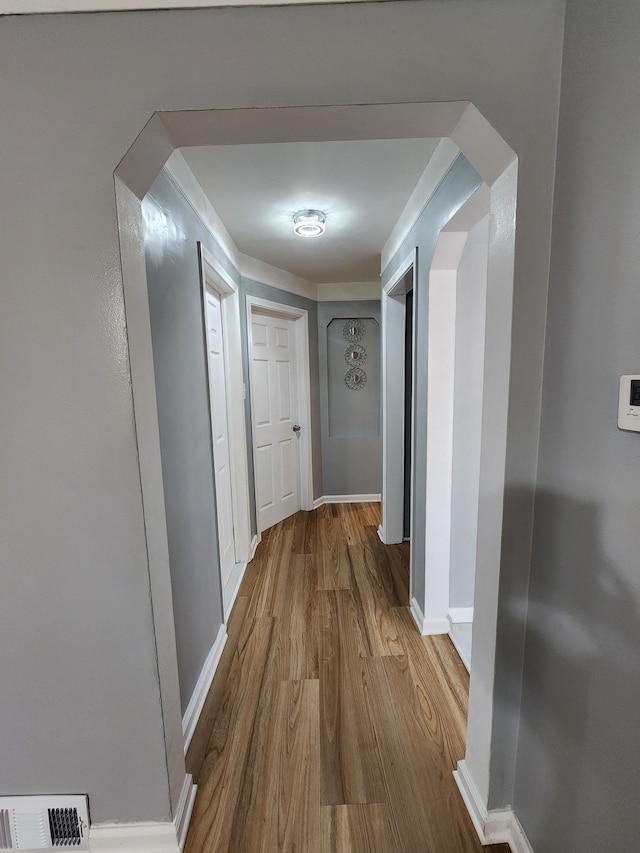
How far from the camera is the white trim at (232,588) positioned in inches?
88.8

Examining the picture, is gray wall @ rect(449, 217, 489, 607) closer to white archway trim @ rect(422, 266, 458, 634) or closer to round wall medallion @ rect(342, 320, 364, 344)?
white archway trim @ rect(422, 266, 458, 634)

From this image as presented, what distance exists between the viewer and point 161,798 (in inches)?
42.9

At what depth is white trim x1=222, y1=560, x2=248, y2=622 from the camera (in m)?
2.26

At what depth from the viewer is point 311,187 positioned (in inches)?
72.2

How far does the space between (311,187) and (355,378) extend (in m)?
2.42

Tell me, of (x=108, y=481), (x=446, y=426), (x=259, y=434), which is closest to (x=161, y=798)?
(x=108, y=481)

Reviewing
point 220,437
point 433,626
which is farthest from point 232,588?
point 433,626

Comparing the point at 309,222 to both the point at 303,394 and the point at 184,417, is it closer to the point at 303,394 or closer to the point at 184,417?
the point at 184,417

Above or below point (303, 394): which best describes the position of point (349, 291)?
above

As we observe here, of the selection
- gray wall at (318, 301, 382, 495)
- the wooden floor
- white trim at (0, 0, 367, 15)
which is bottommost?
the wooden floor

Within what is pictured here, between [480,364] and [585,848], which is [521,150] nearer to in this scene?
[480,364]

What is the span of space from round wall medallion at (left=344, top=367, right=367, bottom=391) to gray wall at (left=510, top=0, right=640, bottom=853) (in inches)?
126

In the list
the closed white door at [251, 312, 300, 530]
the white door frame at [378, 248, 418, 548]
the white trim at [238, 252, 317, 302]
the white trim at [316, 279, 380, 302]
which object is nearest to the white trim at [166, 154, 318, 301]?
the white trim at [238, 252, 317, 302]

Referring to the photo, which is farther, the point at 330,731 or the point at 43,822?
the point at 330,731
